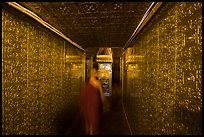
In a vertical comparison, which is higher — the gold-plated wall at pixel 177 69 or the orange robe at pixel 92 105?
the gold-plated wall at pixel 177 69

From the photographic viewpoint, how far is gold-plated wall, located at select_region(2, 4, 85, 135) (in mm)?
1616

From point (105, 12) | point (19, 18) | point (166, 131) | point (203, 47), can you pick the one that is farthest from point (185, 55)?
point (19, 18)

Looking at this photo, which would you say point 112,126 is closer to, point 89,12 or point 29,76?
point 29,76

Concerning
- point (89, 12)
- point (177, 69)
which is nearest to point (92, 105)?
point (89, 12)

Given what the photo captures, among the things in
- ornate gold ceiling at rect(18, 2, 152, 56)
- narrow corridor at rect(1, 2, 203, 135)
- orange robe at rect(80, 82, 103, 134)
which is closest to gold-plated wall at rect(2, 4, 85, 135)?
narrow corridor at rect(1, 2, 203, 135)

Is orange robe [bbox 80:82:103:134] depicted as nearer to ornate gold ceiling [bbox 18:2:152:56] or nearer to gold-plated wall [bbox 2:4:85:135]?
gold-plated wall [bbox 2:4:85:135]

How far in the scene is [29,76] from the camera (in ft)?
6.82

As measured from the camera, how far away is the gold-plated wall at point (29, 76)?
162 centimetres

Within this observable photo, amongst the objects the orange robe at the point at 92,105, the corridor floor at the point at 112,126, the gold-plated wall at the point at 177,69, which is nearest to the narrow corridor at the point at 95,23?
the gold-plated wall at the point at 177,69

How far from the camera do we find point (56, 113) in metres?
3.17

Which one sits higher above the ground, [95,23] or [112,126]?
[95,23]

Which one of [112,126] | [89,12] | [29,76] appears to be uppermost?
[89,12]

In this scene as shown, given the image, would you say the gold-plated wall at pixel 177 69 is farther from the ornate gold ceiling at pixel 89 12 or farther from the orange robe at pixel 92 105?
the orange robe at pixel 92 105

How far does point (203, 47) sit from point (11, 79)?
71.0 inches
